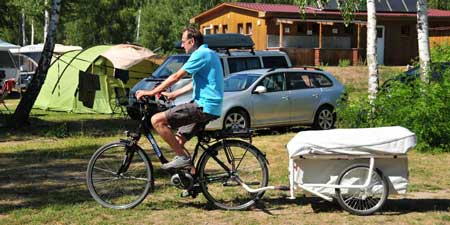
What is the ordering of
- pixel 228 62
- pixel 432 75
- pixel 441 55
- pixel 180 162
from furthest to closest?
pixel 441 55, pixel 228 62, pixel 432 75, pixel 180 162

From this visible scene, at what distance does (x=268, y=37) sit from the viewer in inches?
1257

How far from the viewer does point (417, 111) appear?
10.5 metres

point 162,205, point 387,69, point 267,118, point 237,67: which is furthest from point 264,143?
point 387,69

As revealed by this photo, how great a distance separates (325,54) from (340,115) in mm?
19293

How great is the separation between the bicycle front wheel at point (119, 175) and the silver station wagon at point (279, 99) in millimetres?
5935

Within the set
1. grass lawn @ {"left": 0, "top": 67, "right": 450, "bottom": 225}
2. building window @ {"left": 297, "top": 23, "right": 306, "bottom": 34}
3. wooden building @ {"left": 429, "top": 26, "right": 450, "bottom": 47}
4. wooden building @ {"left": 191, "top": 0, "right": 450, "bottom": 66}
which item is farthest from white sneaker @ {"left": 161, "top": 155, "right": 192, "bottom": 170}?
building window @ {"left": 297, "top": 23, "right": 306, "bottom": 34}

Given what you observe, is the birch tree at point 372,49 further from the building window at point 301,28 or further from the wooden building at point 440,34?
the building window at point 301,28

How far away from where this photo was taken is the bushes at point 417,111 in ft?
34.4

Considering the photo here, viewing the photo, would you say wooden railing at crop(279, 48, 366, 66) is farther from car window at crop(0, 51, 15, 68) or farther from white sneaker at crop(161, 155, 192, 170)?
white sneaker at crop(161, 155, 192, 170)

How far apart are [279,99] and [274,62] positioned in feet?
9.92

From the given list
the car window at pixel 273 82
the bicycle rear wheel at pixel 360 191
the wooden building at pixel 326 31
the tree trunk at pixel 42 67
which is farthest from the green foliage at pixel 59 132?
the wooden building at pixel 326 31

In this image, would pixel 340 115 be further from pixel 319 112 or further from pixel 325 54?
pixel 325 54

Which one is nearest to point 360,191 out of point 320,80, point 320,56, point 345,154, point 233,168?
point 345,154

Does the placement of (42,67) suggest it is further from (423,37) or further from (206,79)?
(206,79)
